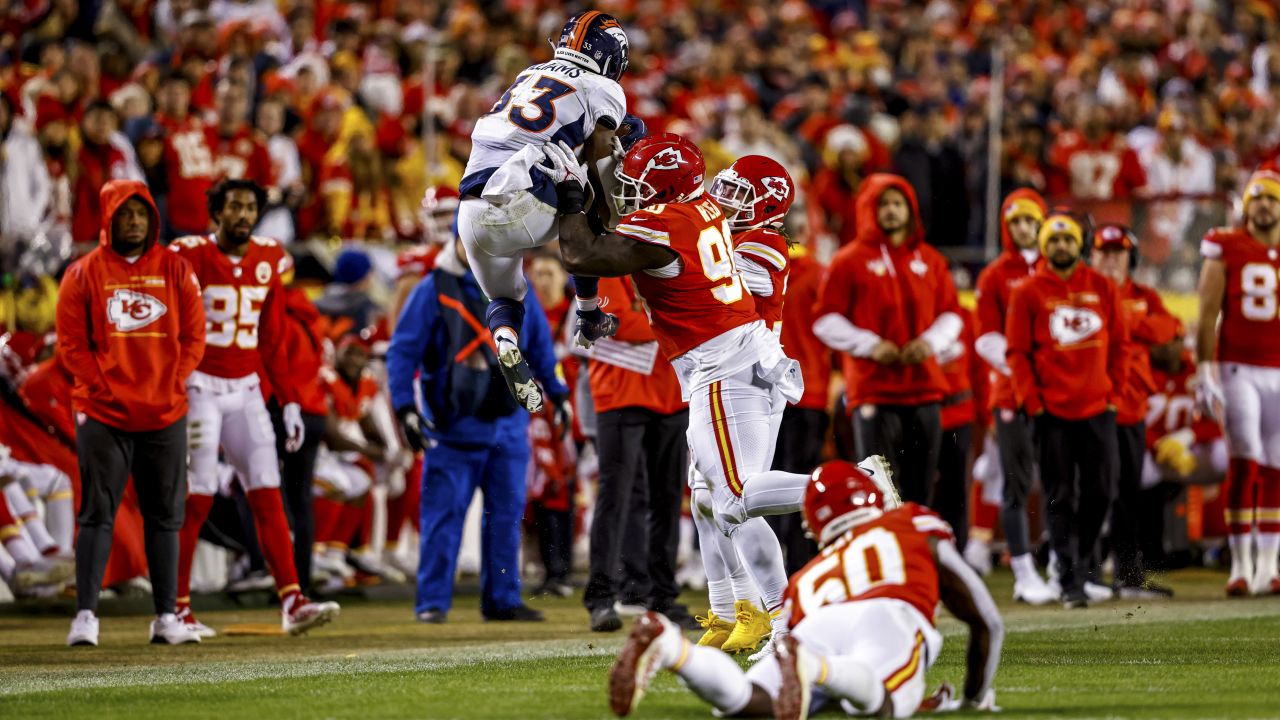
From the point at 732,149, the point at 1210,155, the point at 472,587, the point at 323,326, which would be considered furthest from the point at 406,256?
the point at 1210,155

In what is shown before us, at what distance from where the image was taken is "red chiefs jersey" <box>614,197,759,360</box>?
7.30m

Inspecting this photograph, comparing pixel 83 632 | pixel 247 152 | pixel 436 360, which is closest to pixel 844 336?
pixel 436 360

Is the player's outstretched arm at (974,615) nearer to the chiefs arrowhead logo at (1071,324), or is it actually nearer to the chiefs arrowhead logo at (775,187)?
the chiefs arrowhead logo at (775,187)

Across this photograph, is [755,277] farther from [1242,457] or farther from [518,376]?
[1242,457]

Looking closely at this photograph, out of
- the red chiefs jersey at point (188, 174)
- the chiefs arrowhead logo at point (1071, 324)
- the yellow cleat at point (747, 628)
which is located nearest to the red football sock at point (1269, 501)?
the chiefs arrowhead logo at point (1071, 324)

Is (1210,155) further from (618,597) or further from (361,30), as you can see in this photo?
(618,597)

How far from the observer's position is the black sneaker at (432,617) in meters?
9.95

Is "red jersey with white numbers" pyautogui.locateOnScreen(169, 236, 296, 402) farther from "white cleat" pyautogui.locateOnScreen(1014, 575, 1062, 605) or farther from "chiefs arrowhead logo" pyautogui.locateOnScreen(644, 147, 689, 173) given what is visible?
"white cleat" pyautogui.locateOnScreen(1014, 575, 1062, 605)

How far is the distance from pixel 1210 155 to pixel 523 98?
15023 mm

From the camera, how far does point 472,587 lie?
13039 millimetres

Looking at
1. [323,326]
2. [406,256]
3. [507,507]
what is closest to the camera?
[507,507]

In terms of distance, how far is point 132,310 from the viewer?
8906 millimetres

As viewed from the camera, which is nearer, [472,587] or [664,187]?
[664,187]

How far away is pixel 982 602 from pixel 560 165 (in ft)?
9.66
